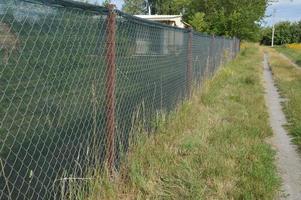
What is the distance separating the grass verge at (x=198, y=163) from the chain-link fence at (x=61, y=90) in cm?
27

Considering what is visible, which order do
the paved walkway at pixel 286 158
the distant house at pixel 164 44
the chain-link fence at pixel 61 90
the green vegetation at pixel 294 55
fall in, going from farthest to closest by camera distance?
the green vegetation at pixel 294 55, the distant house at pixel 164 44, the paved walkway at pixel 286 158, the chain-link fence at pixel 61 90

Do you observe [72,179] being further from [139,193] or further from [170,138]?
[170,138]

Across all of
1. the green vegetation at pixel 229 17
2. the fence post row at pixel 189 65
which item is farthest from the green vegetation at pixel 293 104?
the green vegetation at pixel 229 17

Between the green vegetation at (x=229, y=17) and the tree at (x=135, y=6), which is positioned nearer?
the green vegetation at (x=229, y=17)

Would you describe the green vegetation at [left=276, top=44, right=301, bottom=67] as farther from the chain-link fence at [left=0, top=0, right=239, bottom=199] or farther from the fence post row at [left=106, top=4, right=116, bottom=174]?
→ the fence post row at [left=106, top=4, right=116, bottom=174]

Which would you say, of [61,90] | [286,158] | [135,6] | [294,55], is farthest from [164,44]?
[135,6]

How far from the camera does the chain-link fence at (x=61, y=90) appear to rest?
10.2ft

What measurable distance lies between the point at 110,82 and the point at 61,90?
959mm

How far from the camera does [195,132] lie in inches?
277

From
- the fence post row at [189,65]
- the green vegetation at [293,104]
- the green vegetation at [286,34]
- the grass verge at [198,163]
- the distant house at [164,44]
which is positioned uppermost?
the distant house at [164,44]

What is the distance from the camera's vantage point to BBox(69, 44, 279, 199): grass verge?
15.3 ft

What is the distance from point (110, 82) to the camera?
15.3 feet

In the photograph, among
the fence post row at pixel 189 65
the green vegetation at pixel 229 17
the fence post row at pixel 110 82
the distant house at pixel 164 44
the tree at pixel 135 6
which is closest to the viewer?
the fence post row at pixel 110 82

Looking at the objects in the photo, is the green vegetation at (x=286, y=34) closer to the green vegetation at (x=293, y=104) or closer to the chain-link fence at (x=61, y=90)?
the green vegetation at (x=293, y=104)
